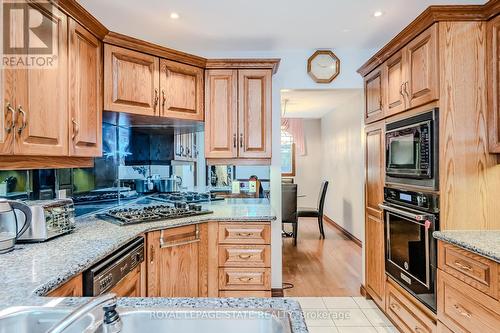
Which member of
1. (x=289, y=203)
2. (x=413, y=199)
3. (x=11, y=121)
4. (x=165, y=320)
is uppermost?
(x=11, y=121)

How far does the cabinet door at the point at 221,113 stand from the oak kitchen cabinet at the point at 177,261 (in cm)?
73

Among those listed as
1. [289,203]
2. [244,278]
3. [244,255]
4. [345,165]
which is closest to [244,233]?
[244,255]

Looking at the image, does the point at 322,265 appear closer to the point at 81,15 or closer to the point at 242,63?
the point at 242,63

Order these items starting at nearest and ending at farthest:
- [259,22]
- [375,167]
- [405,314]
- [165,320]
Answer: [165,320] < [405,314] < [259,22] < [375,167]

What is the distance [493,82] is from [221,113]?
2002mm

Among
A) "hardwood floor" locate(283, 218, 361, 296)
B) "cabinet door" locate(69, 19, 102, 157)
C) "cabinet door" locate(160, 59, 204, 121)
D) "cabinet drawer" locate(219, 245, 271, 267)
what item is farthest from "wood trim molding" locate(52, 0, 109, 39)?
"hardwood floor" locate(283, 218, 361, 296)

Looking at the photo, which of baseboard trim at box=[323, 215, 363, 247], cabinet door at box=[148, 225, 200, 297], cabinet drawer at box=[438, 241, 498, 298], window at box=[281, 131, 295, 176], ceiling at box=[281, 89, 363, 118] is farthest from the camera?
window at box=[281, 131, 295, 176]

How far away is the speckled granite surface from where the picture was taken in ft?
3.49

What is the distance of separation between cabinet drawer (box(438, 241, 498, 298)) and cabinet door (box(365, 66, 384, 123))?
125cm

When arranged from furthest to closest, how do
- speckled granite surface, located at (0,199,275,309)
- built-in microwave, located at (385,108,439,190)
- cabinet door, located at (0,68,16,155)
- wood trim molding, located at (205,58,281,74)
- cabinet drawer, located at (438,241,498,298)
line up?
wood trim molding, located at (205,58,281,74), built-in microwave, located at (385,108,439,190), cabinet drawer, located at (438,241,498,298), cabinet door, located at (0,68,16,155), speckled granite surface, located at (0,199,275,309)

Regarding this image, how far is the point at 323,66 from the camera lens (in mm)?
3104

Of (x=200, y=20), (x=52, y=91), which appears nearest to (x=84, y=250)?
(x=52, y=91)

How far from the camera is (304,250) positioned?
15.4 feet

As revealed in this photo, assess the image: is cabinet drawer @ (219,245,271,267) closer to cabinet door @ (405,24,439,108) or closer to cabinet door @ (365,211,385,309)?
cabinet door @ (365,211,385,309)
